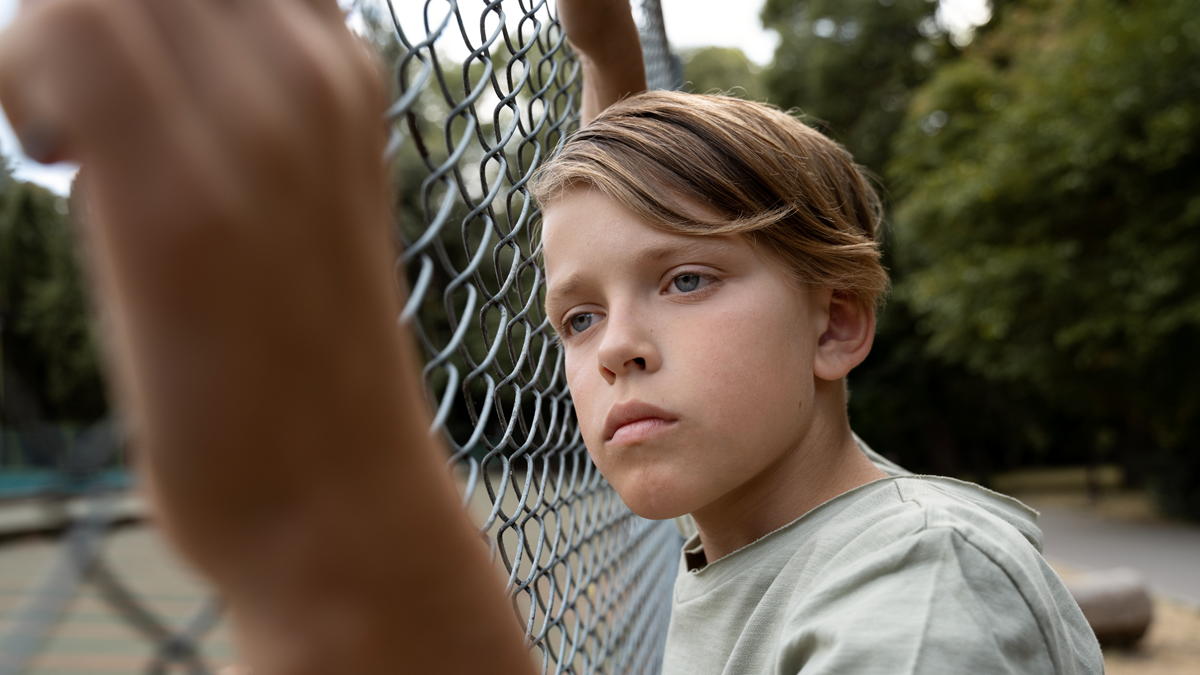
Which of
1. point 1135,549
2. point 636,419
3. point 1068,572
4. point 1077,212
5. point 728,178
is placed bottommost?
point 1135,549

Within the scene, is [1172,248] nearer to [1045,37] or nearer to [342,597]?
[1045,37]

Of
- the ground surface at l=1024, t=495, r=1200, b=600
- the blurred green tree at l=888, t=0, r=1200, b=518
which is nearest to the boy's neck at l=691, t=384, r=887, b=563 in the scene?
the ground surface at l=1024, t=495, r=1200, b=600

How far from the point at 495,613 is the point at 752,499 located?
2.58 ft

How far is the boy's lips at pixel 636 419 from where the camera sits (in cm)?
104

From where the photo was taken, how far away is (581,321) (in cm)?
122

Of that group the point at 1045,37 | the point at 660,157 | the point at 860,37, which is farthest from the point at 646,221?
the point at 860,37

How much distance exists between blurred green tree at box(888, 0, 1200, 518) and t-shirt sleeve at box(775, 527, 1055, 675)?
10.7 metres

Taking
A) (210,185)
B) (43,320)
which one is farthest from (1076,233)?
(210,185)

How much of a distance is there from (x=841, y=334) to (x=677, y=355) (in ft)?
1.14

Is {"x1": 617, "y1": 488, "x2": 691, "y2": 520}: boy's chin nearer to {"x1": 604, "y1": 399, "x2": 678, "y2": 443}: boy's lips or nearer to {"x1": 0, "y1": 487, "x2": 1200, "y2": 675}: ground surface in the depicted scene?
{"x1": 604, "y1": 399, "x2": 678, "y2": 443}: boy's lips

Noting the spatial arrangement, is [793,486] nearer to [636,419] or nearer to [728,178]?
[636,419]

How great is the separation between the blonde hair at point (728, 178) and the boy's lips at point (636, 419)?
243 millimetres

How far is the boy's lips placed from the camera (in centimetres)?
104

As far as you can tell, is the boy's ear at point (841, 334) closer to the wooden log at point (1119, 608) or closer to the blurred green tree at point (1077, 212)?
the wooden log at point (1119, 608)
